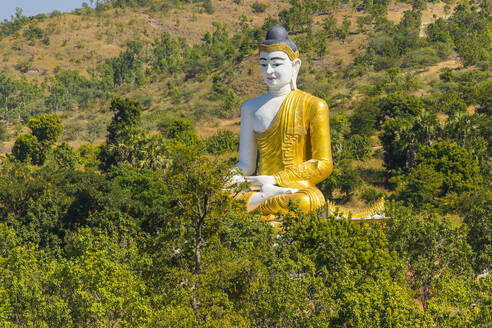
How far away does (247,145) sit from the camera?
1888 cm

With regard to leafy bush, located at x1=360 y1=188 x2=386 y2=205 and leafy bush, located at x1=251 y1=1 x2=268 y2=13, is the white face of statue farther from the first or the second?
leafy bush, located at x1=251 y1=1 x2=268 y2=13

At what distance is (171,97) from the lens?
7131 centimetres

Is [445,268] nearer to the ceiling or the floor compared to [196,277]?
nearer to the floor

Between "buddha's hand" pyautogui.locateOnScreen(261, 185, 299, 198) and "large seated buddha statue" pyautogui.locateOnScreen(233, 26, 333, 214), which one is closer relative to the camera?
"buddha's hand" pyautogui.locateOnScreen(261, 185, 299, 198)

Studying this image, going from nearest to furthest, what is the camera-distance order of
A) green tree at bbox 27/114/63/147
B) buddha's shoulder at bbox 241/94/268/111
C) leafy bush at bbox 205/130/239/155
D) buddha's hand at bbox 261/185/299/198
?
buddha's hand at bbox 261/185/299/198
buddha's shoulder at bbox 241/94/268/111
leafy bush at bbox 205/130/239/155
green tree at bbox 27/114/63/147

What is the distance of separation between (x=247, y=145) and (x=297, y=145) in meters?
1.63

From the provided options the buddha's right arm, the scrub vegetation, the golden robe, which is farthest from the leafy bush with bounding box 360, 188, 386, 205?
the golden robe

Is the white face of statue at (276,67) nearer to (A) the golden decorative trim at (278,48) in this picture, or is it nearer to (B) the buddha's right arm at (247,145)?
(A) the golden decorative trim at (278,48)

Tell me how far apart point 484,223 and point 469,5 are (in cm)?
7099

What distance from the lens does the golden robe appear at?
17.5 m

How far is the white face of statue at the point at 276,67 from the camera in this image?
1800cm

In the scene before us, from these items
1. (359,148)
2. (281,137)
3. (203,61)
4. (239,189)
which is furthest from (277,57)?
(203,61)

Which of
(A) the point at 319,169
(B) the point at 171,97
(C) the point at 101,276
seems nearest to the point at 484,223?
(A) the point at 319,169

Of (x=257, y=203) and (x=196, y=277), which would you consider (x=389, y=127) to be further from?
(x=196, y=277)
